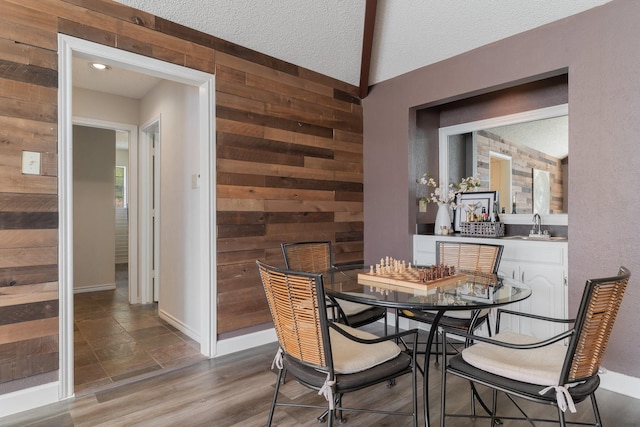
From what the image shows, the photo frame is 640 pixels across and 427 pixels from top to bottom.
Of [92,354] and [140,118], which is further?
[140,118]

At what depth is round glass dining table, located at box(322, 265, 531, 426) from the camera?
1.66m

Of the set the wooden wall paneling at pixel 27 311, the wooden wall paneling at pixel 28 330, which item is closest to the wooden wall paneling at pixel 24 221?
the wooden wall paneling at pixel 27 311

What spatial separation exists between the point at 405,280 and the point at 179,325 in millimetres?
2540

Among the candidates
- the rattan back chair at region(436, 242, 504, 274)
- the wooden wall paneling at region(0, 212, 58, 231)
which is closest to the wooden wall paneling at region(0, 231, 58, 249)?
the wooden wall paneling at region(0, 212, 58, 231)

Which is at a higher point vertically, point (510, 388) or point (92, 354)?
point (510, 388)

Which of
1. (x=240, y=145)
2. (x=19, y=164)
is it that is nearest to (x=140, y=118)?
(x=240, y=145)

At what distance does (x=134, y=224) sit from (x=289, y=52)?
2913 millimetres

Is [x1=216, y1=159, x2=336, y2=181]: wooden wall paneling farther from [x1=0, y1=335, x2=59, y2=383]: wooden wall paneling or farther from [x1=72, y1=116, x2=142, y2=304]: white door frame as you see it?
[x1=72, y1=116, x2=142, y2=304]: white door frame

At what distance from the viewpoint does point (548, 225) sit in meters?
3.28

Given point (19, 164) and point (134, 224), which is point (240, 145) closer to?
point (19, 164)

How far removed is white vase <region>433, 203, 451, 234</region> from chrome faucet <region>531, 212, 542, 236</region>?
74 cm

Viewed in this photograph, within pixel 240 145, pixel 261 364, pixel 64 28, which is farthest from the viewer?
pixel 240 145

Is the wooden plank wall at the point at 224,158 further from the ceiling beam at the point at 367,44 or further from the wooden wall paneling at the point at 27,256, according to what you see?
the ceiling beam at the point at 367,44

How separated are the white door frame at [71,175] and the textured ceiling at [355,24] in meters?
0.39
